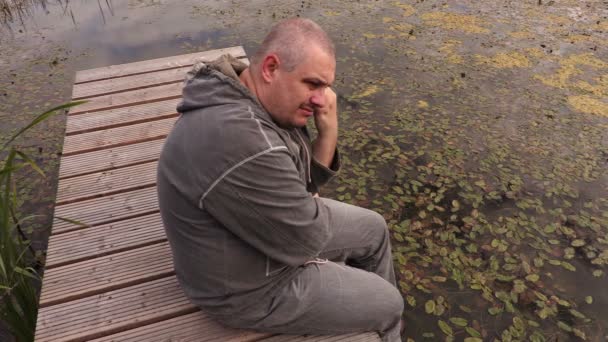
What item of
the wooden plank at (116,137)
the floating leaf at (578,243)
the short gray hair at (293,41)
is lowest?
the floating leaf at (578,243)

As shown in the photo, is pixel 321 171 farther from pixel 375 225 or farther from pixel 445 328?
pixel 445 328

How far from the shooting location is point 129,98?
14.4 feet

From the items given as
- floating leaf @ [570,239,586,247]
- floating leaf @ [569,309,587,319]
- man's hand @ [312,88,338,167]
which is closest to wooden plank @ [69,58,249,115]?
man's hand @ [312,88,338,167]

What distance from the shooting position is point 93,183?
3246 millimetres

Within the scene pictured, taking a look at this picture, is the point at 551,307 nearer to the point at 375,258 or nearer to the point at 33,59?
the point at 375,258

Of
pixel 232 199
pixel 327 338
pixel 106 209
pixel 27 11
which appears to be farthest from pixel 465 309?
pixel 27 11

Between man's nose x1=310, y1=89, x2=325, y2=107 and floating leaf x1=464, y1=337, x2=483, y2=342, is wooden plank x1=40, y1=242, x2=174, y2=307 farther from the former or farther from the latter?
floating leaf x1=464, y1=337, x2=483, y2=342

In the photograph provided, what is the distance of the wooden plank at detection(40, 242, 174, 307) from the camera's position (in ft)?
7.80

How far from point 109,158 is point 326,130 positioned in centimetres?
209

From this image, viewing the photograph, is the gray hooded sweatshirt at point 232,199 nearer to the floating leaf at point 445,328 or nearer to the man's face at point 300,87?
the man's face at point 300,87

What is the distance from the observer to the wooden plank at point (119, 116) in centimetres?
393

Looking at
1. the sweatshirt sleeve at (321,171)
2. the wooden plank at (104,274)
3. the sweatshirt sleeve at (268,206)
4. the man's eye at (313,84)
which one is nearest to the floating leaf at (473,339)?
the sweatshirt sleeve at (321,171)

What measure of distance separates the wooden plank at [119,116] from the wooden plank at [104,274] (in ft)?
5.79

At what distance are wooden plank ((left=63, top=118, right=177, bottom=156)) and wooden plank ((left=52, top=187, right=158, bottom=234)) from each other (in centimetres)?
76
